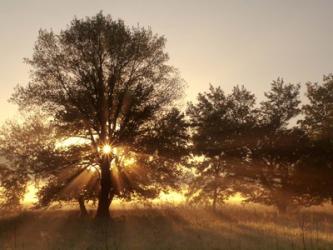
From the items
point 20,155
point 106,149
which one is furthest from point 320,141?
point 20,155

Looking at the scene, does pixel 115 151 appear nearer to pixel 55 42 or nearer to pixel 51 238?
pixel 55 42

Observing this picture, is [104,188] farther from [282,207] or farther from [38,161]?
[282,207]

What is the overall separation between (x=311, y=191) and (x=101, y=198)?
15671 millimetres

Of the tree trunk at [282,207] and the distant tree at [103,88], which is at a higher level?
the distant tree at [103,88]

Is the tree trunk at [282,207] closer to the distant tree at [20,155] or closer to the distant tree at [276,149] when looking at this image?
→ the distant tree at [276,149]

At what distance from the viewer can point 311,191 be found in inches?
1353

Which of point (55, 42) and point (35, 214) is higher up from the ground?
point (55, 42)

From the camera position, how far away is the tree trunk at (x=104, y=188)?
31.1 metres

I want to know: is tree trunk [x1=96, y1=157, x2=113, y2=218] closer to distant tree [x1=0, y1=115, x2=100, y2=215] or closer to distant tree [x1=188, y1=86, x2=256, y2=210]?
distant tree [x1=0, y1=115, x2=100, y2=215]

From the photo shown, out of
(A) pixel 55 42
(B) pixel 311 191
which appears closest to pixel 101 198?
(A) pixel 55 42

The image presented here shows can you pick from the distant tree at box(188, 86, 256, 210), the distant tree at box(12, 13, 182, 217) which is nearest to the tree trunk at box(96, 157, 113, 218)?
the distant tree at box(12, 13, 182, 217)

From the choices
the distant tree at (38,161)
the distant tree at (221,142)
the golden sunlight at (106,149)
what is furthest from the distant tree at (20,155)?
the distant tree at (221,142)

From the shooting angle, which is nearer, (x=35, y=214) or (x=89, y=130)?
(x=89, y=130)

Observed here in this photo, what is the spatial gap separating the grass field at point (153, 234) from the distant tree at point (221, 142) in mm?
9192
